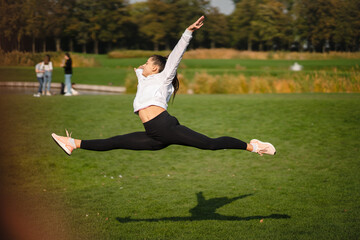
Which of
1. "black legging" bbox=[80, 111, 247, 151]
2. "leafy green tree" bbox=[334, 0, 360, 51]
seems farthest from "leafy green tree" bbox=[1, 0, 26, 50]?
"black legging" bbox=[80, 111, 247, 151]

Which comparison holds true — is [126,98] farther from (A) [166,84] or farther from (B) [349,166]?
(A) [166,84]

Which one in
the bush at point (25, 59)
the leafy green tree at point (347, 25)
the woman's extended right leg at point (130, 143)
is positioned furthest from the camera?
the bush at point (25, 59)

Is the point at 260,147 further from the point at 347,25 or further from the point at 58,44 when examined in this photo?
the point at 58,44

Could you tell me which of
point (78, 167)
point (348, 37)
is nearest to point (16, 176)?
point (78, 167)

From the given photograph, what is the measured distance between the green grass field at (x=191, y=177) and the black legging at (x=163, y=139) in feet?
5.36

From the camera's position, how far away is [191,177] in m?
10.1

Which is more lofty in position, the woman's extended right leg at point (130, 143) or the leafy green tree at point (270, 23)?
the leafy green tree at point (270, 23)

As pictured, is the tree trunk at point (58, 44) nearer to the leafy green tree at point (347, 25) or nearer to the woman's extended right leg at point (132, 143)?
the leafy green tree at point (347, 25)

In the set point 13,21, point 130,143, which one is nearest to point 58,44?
point 13,21

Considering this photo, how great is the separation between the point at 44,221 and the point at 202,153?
19.7 feet

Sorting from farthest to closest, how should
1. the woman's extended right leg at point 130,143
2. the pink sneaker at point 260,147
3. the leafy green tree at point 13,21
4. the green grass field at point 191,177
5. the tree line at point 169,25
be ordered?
the leafy green tree at point 13,21 < the tree line at point 169,25 < the green grass field at point 191,177 < the pink sneaker at point 260,147 < the woman's extended right leg at point 130,143

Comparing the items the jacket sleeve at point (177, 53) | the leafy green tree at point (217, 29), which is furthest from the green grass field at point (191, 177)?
the leafy green tree at point (217, 29)

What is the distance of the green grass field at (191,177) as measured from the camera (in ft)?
22.5

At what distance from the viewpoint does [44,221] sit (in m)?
7.12
